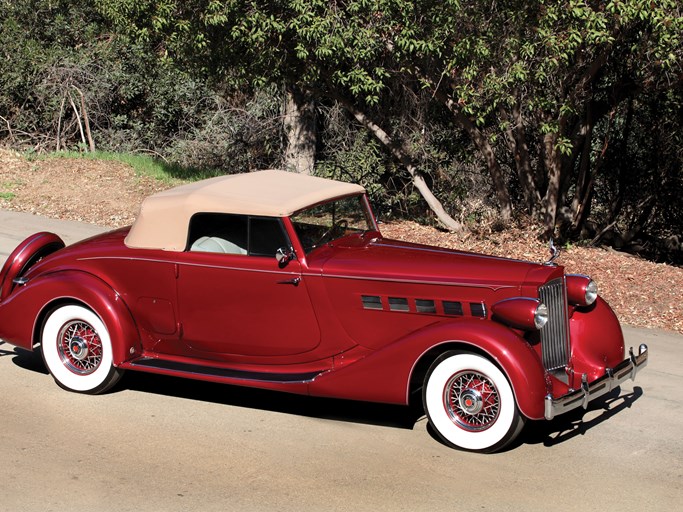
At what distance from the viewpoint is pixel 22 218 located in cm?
1359

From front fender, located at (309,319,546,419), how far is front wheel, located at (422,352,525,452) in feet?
0.32

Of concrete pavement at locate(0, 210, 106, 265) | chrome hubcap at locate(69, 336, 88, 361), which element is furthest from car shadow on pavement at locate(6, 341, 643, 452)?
concrete pavement at locate(0, 210, 106, 265)

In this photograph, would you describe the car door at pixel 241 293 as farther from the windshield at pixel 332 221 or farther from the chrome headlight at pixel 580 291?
the chrome headlight at pixel 580 291

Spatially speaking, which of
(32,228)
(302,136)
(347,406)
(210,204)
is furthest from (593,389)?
(302,136)

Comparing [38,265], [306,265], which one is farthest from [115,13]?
[306,265]

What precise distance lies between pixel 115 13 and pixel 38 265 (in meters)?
6.86

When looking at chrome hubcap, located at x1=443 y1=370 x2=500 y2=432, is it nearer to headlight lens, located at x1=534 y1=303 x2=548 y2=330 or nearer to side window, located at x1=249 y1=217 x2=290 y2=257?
headlight lens, located at x1=534 y1=303 x2=548 y2=330

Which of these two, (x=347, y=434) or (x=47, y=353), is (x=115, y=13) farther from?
(x=347, y=434)

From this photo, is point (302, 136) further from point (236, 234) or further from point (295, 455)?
point (295, 455)

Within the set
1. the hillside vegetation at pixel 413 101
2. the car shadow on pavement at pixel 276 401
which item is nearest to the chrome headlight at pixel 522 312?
the car shadow on pavement at pixel 276 401

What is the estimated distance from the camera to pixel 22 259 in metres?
7.47

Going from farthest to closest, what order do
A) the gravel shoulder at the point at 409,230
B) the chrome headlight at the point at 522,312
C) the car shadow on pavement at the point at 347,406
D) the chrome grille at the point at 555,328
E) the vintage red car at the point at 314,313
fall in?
the gravel shoulder at the point at 409,230
the car shadow on pavement at the point at 347,406
the chrome grille at the point at 555,328
the vintage red car at the point at 314,313
the chrome headlight at the point at 522,312

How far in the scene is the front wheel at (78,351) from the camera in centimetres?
687

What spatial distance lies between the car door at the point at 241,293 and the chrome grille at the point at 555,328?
159 centimetres
